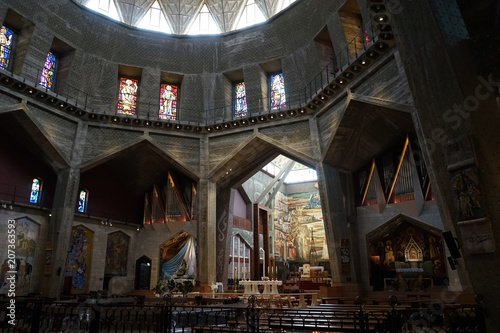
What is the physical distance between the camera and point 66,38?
16.3 meters

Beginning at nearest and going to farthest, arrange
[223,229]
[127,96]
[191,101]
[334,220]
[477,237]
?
1. [477,237]
2. [334,220]
3. [127,96]
4. [223,229]
5. [191,101]

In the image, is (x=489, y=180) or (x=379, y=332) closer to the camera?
(x=489, y=180)

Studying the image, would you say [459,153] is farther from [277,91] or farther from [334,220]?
[277,91]

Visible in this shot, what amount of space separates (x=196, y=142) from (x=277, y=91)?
4947 millimetres

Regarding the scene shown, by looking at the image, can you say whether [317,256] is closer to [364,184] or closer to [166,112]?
[364,184]

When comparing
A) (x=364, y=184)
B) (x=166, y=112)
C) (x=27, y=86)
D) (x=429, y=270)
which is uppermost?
(x=166, y=112)

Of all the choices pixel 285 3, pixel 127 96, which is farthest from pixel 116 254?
pixel 285 3

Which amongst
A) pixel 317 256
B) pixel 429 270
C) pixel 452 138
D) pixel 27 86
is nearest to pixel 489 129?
pixel 452 138

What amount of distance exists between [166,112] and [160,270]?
8506 millimetres

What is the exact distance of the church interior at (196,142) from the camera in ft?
47.0

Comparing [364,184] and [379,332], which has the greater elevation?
[364,184]

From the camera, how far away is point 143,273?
790 inches

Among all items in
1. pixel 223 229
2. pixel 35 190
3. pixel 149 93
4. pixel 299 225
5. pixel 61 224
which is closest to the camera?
pixel 61 224

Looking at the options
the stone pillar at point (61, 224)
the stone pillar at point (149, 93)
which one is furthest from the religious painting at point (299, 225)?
the stone pillar at point (61, 224)
